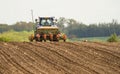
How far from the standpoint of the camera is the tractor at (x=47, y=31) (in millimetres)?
31125

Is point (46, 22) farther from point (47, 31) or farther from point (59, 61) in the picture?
point (59, 61)

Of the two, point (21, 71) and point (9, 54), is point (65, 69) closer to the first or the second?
point (21, 71)

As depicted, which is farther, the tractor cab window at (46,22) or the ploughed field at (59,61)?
the tractor cab window at (46,22)

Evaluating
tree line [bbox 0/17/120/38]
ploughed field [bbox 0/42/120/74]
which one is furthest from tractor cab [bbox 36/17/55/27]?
tree line [bbox 0/17/120/38]

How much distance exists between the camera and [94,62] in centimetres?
1788

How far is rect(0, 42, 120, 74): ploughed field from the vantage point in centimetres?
1572

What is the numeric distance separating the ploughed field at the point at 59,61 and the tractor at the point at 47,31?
27.2 ft

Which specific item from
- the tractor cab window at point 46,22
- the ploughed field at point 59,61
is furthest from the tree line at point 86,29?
the ploughed field at point 59,61

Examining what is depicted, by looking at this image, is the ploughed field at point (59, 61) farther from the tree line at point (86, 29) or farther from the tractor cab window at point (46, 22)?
the tree line at point (86, 29)

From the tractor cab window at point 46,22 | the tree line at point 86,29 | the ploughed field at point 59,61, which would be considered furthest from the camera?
the tree line at point 86,29

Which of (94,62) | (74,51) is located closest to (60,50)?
(74,51)

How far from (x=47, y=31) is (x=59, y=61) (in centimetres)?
1390

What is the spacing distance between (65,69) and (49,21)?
16.9 metres

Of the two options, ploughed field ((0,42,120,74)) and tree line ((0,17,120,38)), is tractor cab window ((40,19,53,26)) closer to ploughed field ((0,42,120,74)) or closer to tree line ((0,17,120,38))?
ploughed field ((0,42,120,74))
